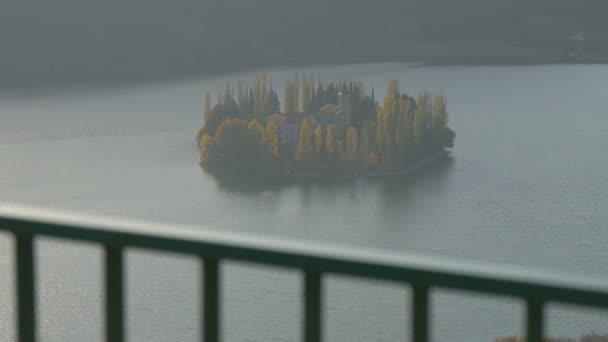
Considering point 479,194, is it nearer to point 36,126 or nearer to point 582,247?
point 582,247

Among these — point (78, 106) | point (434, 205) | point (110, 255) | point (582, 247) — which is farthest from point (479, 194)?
point (110, 255)

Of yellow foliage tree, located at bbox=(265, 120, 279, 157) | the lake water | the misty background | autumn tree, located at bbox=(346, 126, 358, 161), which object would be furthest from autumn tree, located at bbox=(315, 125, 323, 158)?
the misty background

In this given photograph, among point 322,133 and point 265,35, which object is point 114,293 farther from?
point 265,35

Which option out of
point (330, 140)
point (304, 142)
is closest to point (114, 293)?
point (330, 140)

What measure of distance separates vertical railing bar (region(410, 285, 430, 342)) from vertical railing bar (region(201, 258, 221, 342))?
8cm

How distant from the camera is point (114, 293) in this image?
Answer: 417 millimetres

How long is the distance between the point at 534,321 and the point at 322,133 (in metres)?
15.9

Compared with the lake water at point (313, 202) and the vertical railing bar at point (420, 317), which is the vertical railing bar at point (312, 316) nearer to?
the vertical railing bar at point (420, 317)

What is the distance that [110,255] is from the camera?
0.41 m

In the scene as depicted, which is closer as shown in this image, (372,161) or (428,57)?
(372,161)

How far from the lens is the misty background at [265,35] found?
2125cm

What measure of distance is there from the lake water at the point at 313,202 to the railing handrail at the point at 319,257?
6180 mm

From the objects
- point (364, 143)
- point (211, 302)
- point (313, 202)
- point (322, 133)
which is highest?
point (211, 302)

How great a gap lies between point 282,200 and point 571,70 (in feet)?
36.9
